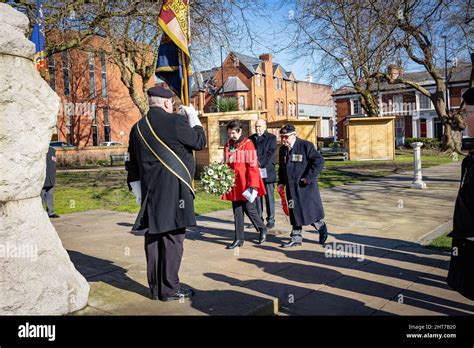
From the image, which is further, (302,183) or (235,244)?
(235,244)

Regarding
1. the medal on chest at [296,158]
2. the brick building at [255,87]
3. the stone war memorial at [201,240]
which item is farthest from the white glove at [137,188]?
the brick building at [255,87]

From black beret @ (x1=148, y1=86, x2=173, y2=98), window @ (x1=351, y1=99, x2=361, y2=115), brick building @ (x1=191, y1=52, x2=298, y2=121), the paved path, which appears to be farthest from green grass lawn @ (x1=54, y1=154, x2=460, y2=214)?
window @ (x1=351, y1=99, x2=361, y2=115)

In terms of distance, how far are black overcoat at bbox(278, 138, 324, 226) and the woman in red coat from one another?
0.56 metres

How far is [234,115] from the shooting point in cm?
1728

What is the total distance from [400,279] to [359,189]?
9115 millimetres

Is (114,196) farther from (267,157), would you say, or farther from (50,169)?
(267,157)

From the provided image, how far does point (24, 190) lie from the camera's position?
152 inches

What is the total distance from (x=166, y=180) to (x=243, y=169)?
2865 millimetres

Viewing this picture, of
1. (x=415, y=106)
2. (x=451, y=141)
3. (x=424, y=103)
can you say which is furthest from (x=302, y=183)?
(x=424, y=103)

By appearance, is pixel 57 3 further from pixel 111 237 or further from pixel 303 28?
pixel 111 237

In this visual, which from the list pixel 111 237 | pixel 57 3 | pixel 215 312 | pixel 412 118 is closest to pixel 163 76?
pixel 111 237

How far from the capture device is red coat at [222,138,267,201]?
713 cm

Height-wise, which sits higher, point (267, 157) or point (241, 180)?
point (267, 157)

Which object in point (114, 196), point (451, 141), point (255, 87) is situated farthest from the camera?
point (255, 87)
